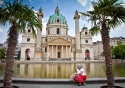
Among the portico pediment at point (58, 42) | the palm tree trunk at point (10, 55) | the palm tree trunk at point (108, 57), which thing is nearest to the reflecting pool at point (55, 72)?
the palm tree trunk at point (10, 55)

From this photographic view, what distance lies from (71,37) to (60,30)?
298 inches

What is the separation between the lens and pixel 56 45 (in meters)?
63.1

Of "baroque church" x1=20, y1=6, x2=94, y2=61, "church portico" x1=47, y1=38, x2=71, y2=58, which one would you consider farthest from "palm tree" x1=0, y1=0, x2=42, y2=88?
"church portico" x1=47, y1=38, x2=71, y2=58

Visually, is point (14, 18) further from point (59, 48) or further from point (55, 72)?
point (59, 48)

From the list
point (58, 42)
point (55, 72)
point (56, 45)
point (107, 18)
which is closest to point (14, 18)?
point (107, 18)

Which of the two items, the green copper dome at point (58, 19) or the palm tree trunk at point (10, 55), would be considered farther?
the green copper dome at point (58, 19)

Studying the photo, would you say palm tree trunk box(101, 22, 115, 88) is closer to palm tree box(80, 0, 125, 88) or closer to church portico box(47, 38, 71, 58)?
palm tree box(80, 0, 125, 88)

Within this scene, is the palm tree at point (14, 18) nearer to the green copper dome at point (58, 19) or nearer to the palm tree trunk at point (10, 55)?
the palm tree trunk at point (10, 55)

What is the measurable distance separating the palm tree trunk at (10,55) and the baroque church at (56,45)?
164 ft

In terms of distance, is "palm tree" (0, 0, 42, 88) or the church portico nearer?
"palm tree" (0, 0, 42, 88)

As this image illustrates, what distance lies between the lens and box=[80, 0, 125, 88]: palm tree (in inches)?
241

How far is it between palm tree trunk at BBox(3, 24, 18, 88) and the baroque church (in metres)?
50.0

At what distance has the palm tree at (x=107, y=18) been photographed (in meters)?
6.11

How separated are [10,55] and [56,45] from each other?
2231 inches
